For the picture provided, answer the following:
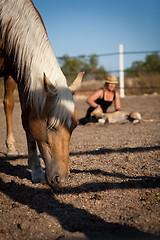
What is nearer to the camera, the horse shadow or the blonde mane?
the horse shadow

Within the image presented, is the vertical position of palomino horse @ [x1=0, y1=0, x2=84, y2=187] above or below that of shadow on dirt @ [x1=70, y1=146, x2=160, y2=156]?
above

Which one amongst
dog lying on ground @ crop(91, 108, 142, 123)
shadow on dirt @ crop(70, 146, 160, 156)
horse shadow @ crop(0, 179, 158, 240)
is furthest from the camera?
dog lying on ground @ crop(91, 108, 142, 123)

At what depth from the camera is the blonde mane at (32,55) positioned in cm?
200

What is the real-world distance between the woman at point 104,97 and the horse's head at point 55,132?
372cm

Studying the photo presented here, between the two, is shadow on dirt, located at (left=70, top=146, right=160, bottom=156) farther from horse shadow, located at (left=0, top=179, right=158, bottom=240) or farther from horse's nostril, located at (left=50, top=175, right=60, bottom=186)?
horse's nostril, located at (left=50, top=175, right=60, bottom=186)

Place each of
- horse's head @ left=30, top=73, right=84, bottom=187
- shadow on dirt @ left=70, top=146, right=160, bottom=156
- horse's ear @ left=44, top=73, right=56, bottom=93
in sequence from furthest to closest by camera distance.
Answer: shadow on dirt @ left=70, top=146, right=160, bottom=156 < horse's head @ left=30, top=73, right=84, bottom=187 < horse's ear @ left=44, top=73, right=56, bottom=93

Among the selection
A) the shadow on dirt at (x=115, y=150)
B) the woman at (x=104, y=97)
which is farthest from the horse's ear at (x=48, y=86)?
the woman at (x=104, y=97)

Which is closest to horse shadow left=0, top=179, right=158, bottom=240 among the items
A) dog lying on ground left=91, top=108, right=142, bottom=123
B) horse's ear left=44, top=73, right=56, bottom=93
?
horse's ear left=44, top=73, right=56, bottom=93

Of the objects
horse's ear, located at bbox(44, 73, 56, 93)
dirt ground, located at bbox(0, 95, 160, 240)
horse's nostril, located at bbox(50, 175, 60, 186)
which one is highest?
horse's ear, located at bbox(44, 73, 56, 93)

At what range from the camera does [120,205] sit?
2012 millimetres

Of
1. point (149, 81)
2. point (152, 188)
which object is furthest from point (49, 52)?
point (149, 81)

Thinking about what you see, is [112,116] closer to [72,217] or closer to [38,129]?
[38,129]

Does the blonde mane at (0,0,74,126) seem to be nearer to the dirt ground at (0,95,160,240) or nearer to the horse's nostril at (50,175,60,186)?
the horse's nostril at (50,175,60,186)

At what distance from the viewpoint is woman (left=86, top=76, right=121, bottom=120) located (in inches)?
228
